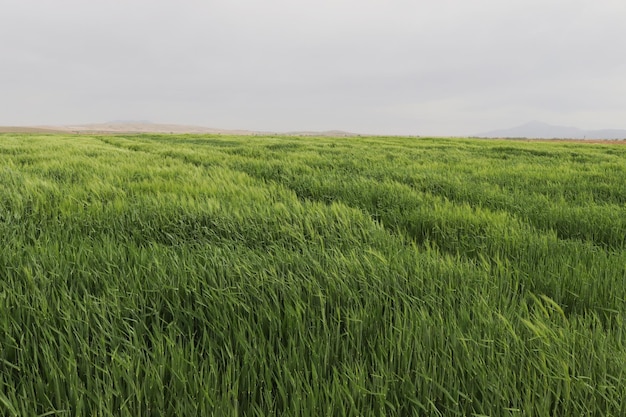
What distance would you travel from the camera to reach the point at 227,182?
360 cm

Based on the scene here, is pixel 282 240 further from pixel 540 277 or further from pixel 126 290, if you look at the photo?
pixel 540 277

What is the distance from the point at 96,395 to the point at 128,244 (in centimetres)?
106

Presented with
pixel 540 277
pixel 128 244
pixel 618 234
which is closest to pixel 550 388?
pixel 540 277

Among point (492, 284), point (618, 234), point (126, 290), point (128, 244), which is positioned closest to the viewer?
point (126, 290)

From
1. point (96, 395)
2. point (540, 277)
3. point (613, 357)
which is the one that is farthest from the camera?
point (540, 277)

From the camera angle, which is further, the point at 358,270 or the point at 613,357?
the point at 358,270

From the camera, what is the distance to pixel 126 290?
49.0 inches

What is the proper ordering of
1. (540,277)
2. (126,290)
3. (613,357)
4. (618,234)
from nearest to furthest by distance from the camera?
(613,357)
(126,290)
(540,277)
(618,234)

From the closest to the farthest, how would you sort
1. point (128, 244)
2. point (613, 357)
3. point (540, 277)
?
point (613, 357) < point (540, 277) < point (128, 244)

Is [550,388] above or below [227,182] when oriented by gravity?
below

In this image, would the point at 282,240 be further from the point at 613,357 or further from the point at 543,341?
the point at 613,357

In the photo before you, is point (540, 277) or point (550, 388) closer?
point (550, 388)

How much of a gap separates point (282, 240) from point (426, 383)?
118 cm

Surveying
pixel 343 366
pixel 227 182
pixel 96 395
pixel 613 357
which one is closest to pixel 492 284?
pixel 613 357
